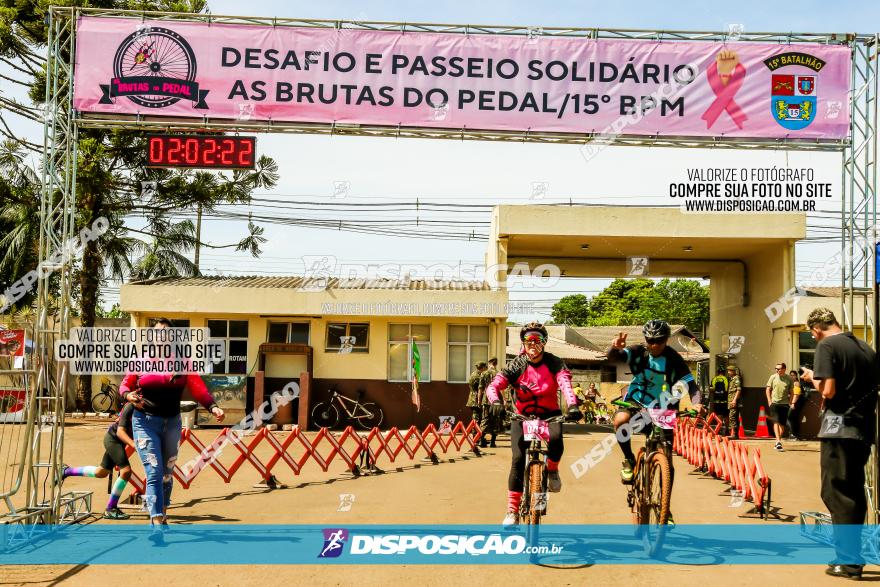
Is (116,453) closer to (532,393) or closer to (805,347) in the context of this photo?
(532,393)

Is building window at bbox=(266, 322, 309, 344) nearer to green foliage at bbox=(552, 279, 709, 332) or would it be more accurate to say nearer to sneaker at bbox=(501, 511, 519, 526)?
sneaker at bbox=(501, 511, 519, 526)

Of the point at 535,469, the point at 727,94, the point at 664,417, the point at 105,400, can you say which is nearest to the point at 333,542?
the point at 535,469

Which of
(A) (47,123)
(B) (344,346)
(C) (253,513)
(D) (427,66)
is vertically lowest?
(C) (253,513)

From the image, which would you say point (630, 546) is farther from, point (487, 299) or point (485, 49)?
point (487, 299)

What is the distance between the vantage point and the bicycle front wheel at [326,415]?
26922 mm

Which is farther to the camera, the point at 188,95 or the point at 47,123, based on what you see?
the point at 188,95

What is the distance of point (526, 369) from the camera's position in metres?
8.62

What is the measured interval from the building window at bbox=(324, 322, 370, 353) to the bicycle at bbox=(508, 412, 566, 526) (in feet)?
65.5

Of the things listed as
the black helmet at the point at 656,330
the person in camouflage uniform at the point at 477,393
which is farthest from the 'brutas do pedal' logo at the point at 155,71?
the person in camouflage uniform at the point at 477,393

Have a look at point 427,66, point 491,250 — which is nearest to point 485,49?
point 427,66

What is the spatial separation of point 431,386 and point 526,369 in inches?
761

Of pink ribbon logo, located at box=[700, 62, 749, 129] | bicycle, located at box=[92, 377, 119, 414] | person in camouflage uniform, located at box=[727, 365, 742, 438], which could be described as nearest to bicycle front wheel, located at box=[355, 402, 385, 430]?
bicycle, located at box=[92, 377, 119, 414]

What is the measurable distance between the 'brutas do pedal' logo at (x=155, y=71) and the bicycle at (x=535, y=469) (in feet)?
20.0

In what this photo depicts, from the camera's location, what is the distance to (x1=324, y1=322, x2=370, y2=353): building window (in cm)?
2816
